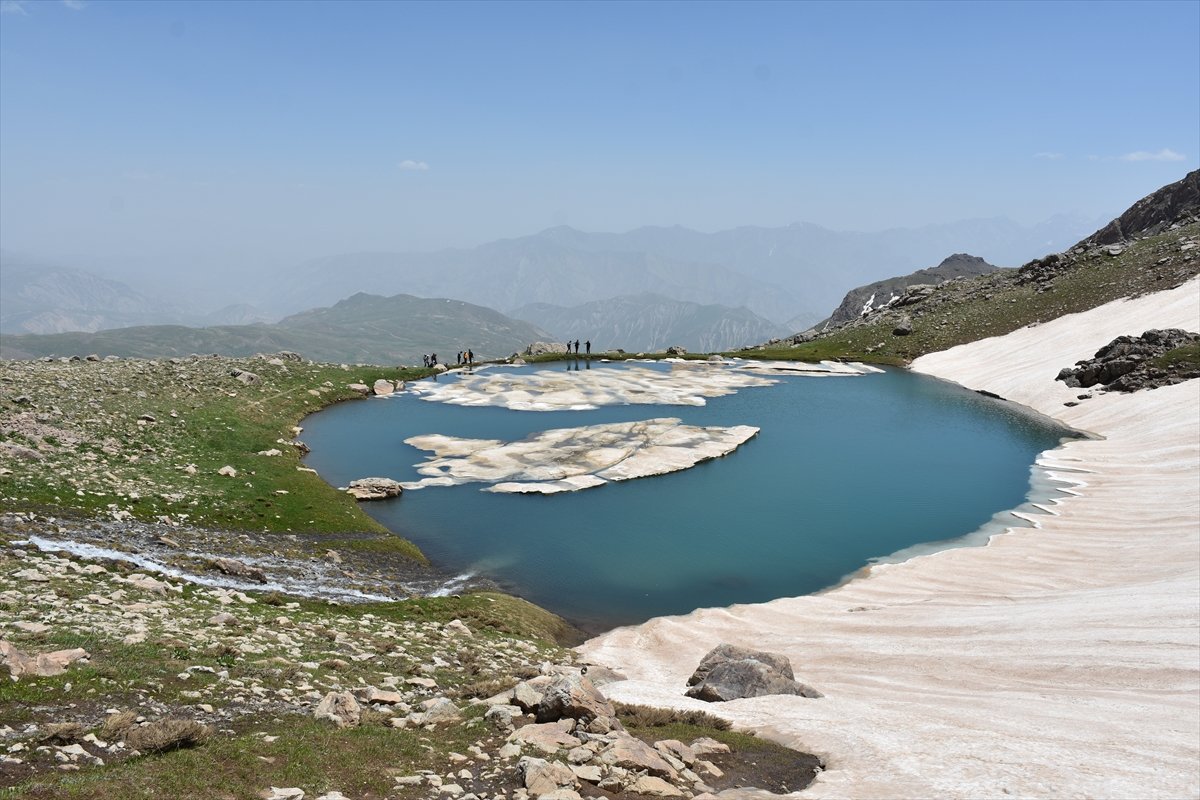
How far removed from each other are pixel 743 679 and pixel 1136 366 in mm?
93093

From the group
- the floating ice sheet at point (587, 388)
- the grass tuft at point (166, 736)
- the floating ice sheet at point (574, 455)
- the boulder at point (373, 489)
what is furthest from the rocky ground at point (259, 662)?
the floating ice sheet at point (587, 388)

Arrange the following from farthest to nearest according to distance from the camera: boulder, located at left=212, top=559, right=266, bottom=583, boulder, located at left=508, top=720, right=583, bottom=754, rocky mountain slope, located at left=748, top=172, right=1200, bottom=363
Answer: rocky mountain slope, located at left=748, top=172, right=1200, bottom=363 < boulder, located at left=212, top=559, right=266, bottom=583 < boulder, located at left=508, top=720, right=583, bottom=754

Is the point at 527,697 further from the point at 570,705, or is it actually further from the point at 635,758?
the point at 635,758

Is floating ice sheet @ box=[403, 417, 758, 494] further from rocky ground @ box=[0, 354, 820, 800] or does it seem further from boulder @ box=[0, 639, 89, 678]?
boulder @ box=[0, 639, 89, 678]

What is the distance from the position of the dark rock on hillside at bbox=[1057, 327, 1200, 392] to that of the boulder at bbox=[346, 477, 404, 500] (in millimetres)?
91014

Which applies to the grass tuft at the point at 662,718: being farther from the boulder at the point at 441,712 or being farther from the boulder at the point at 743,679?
the boulder at the point at 441,712

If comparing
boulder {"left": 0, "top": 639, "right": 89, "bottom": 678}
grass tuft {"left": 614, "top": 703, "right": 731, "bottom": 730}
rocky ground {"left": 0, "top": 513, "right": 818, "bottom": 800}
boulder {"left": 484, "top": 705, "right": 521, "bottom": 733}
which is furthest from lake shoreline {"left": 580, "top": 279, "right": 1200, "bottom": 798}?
boulder {"left": 0, "top": 639, "right": 89, "bottom": 678}

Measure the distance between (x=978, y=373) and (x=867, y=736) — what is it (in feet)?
385

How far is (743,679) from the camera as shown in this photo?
26.5 metres

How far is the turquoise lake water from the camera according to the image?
4500 centimetres

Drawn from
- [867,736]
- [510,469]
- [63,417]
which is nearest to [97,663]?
[867,736]

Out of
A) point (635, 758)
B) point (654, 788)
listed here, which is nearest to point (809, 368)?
point (635, 758)

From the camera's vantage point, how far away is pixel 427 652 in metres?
26.5

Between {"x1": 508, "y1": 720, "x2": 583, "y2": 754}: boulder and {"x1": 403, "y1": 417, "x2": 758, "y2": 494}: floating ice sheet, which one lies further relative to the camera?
{"x1": 403, "y1": 417, "x2": 758, "y2": 494}: floating ice sheet
